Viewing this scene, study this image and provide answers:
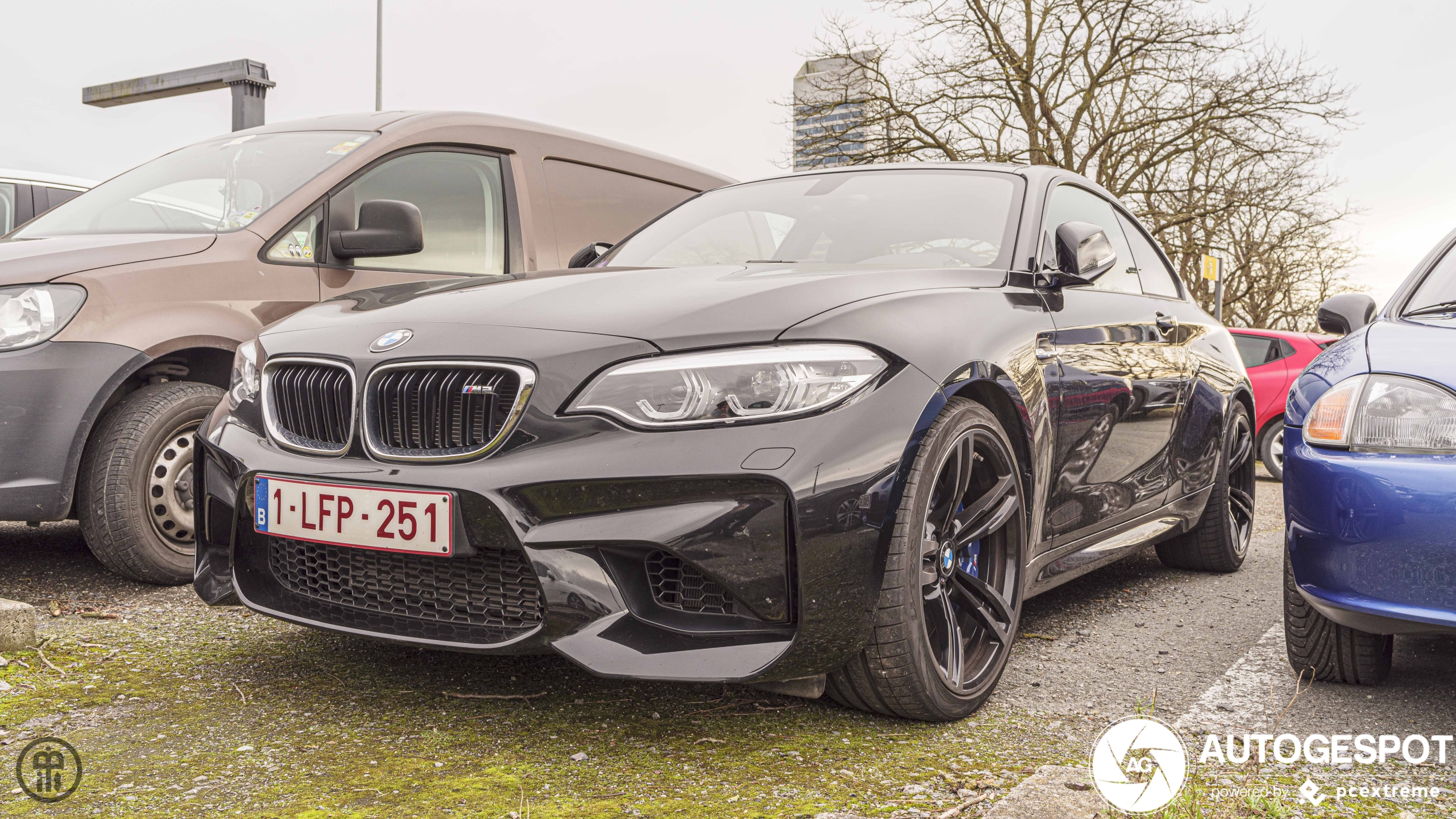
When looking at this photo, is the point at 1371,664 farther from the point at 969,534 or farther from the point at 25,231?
the point at 25,231

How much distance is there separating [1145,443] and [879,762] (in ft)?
6.30

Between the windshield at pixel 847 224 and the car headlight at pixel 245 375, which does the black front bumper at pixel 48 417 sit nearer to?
the car headlight at pixel 245 375

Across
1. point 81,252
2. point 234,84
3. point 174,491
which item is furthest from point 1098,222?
point 234,84

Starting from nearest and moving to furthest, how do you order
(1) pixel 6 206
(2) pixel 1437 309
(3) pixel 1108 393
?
1. (2) pixel 1437 309
2. (3) pixel 1108 393
3. (1) pixel 6 206

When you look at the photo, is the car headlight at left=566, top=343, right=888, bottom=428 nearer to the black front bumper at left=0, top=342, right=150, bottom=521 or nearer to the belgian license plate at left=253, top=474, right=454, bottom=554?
the belgian license plate at left=253, top=474, right=454, bottom=554

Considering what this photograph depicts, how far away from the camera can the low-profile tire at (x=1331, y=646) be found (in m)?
2.95

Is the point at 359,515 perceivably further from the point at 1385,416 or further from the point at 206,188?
the point at 206,188

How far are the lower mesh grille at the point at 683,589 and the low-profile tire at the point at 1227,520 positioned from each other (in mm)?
2927

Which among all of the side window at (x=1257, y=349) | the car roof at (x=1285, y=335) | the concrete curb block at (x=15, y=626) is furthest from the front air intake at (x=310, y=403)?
the side window at (x=1257, y=349)

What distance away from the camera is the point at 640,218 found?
6.07 meters

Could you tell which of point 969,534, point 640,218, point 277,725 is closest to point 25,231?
point 640,218

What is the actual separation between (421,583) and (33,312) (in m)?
1.94

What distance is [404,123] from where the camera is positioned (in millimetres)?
4812

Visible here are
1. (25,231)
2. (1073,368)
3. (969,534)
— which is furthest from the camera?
(25,231)
